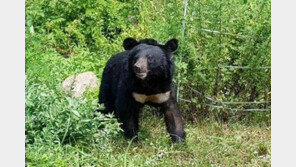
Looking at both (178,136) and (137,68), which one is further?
(178,136)

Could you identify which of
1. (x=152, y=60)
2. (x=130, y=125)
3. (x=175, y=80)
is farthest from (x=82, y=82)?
(x=152, y=60)

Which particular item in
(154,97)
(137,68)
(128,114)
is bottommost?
(128,114)

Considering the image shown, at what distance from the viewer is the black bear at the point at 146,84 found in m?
5.19

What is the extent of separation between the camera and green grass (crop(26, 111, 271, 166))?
461 centimetres

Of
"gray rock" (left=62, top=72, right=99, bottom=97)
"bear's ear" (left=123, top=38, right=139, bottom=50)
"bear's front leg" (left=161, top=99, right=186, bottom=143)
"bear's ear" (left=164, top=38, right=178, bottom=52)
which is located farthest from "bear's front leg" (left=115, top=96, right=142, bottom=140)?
"gray rock" (left=62, top=72, right=99, bottom=97)

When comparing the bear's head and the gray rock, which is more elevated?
the bear's head

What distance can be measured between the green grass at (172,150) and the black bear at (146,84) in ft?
0.59

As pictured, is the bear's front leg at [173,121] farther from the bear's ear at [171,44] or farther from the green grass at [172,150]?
the bear's ear at [171,44]

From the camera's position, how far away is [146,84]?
5.27m

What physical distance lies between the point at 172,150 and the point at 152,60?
2.54 ft

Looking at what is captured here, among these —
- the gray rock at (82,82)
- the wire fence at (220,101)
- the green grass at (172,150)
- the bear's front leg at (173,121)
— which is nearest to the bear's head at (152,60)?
the bear's front leg at (173,121)

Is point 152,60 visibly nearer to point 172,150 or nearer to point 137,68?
point 137,68

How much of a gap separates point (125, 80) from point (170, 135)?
633mm

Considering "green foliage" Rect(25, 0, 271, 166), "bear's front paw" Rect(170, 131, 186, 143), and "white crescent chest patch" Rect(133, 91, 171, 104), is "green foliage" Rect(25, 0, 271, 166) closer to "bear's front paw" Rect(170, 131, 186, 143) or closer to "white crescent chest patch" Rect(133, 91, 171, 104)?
"bear's front paw" Rect(170, 131, 186, 143)
